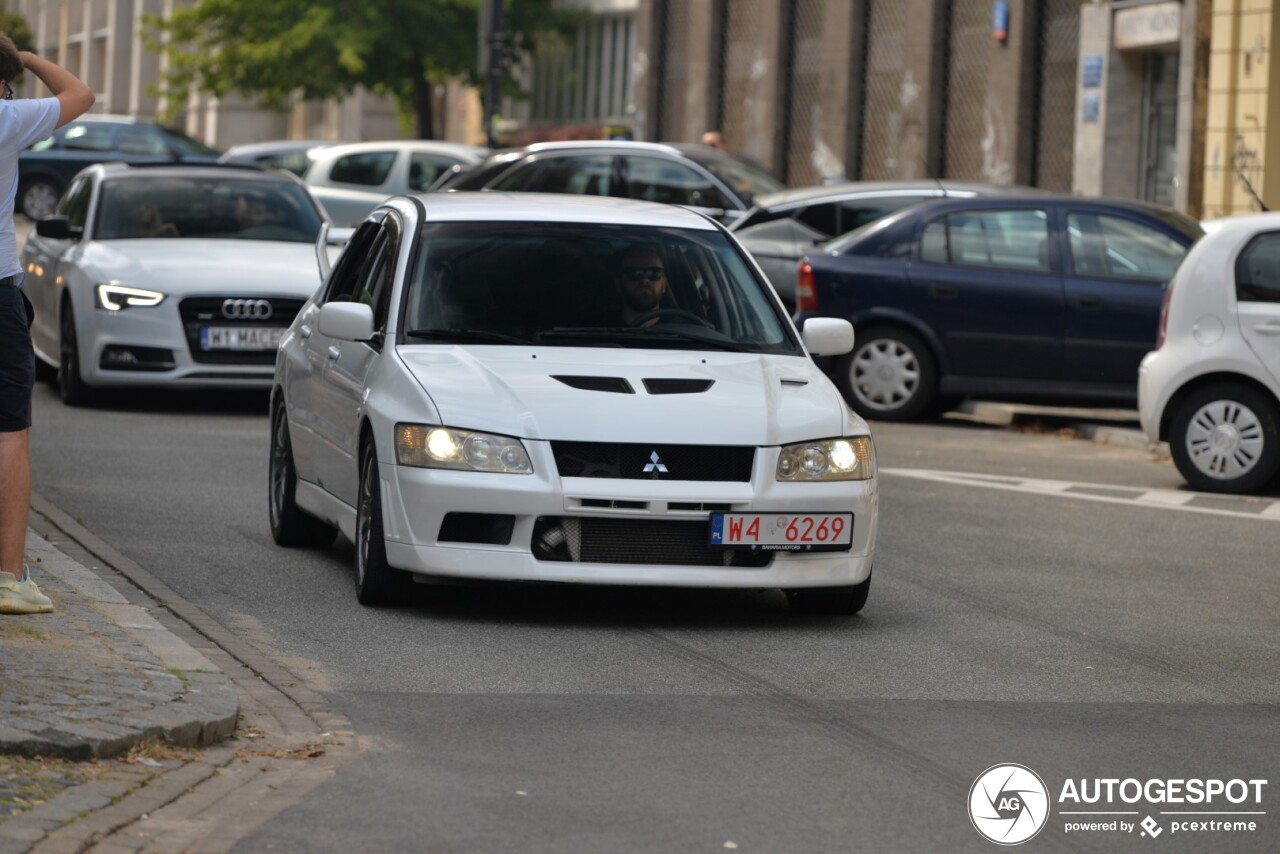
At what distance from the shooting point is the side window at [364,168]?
30062mm

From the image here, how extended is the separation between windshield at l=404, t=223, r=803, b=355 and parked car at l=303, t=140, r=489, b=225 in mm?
20016

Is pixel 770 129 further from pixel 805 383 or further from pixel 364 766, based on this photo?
pixel 364 766

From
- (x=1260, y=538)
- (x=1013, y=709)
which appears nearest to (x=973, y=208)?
(x=1260, y=538)

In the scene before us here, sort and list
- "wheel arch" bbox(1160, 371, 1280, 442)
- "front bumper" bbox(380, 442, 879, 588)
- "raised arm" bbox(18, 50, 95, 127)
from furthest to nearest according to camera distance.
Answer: "wheel arch" bbox(1160, 371, 1280, 442) → "front bumper" bbox(380, 442, 879, 588) → "raised arm" bbox(18, 50, 95, 127)

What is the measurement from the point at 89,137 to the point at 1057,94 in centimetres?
1843

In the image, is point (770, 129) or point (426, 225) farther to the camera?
point (770, 129)

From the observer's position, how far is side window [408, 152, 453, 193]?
3008cm

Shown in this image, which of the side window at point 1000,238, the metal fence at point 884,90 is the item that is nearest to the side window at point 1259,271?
the side window at point 1000,238

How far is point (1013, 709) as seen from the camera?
7555 mm

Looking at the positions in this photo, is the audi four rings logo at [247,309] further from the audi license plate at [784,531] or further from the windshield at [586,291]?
the audi license plate at [784,531]

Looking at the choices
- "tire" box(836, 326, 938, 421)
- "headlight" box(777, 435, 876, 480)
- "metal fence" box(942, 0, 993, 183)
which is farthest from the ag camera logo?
"metal fence" box(942, 0, 993, 183)

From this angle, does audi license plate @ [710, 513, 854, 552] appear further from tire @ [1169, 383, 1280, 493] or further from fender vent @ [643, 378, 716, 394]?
tire @ [1169, 383, 1280, 493]

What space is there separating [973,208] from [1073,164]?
13.5m

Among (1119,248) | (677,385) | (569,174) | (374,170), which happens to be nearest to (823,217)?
(1119,248)
